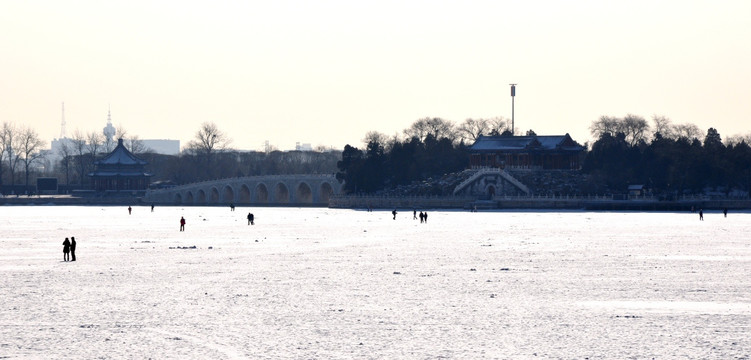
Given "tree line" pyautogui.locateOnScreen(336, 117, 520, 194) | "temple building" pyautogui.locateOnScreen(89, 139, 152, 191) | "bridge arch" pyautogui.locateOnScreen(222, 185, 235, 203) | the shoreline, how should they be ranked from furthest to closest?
"temple building" pyautogui.locateOnScreen(89, 139, 152, 191) < "bridge arch" pyautogui.locateOnScreen(222, 185, 235, 203) < "tree line" pyautogui.locateOnScreen(336, 117, 520, 194) < the shoreline

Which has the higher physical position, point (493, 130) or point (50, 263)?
point (493, 130)

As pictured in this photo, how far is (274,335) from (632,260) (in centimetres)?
2135

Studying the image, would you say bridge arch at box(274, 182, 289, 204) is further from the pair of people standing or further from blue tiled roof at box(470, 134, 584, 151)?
the pair of people standing

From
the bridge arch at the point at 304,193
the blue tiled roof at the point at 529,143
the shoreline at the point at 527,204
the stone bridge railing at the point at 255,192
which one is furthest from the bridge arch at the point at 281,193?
the blue tiled roof at the point at 529,143

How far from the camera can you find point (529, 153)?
462 feet

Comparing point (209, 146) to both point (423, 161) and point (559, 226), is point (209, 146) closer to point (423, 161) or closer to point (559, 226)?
point (423, 161)

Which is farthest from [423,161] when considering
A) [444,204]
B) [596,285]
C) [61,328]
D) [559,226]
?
[61,328]

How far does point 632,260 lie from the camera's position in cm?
4338

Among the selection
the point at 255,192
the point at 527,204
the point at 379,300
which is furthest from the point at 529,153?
the point at 379,300

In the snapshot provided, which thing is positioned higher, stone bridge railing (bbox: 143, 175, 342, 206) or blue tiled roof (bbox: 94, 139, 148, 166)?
blue tiled roof (bbox: 94, 139, 148, 166)

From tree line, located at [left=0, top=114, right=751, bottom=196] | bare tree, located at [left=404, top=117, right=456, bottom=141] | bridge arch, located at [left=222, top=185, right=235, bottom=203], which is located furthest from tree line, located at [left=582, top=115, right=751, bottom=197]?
bridge arch, located at [left=222, top=185, right=235, bottom=203]

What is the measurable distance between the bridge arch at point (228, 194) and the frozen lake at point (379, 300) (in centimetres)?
11229

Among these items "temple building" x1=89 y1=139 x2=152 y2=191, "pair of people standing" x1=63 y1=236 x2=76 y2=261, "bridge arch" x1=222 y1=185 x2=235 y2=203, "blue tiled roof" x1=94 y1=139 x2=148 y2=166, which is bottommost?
"pair of people standing" x1=63 y1=236 x2=76 y2=261

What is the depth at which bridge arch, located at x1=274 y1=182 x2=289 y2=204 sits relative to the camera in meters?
159
